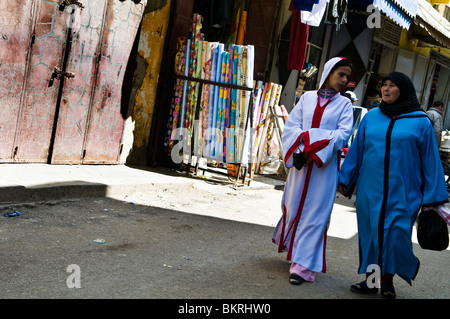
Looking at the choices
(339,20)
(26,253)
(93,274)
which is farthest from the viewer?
(339,20)

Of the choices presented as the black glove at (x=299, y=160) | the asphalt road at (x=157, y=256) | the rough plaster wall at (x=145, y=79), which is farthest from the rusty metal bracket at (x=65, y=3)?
the black glove at (x=299, y=160)

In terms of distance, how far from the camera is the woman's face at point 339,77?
15.2ft

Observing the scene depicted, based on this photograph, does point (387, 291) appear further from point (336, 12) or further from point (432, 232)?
point (336, 12)

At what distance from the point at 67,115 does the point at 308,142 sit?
13.0 feet

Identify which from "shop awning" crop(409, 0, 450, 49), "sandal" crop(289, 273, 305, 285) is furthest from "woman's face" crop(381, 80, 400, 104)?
"shop awning" crop(409, 0, 450, 49)

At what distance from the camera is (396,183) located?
13.9 feet

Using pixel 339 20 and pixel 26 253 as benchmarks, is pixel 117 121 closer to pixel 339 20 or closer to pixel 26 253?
pixel 26 253

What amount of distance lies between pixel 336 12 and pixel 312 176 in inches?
272

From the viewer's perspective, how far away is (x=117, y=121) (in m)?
8.37

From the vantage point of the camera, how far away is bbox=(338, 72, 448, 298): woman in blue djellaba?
422cm

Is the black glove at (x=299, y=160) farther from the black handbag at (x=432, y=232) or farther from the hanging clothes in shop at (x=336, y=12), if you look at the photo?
the hanging clothes in shop at (x=336, y=12)

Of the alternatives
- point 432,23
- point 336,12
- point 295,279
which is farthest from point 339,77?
point 432,23

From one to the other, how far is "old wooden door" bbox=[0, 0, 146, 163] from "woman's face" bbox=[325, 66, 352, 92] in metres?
3.77
